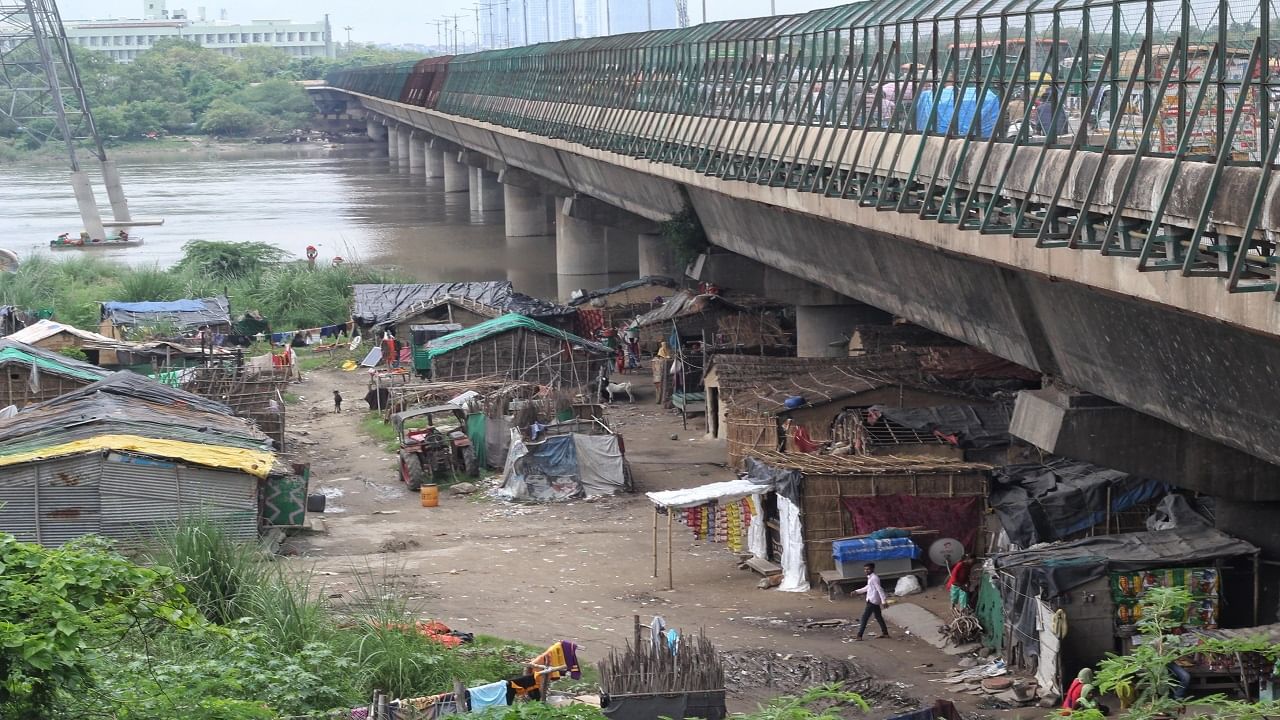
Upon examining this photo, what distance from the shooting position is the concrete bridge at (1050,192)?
1265cm

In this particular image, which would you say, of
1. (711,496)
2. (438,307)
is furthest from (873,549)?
(438,307)

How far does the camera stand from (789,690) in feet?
50.7

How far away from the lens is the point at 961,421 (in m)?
23.9

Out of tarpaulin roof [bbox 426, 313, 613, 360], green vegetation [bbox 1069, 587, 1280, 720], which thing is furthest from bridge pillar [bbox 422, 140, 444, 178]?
green vegetation [bbox 1069, 587, 1280, 720]

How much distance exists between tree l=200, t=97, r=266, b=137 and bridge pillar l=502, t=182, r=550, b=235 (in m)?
92.0

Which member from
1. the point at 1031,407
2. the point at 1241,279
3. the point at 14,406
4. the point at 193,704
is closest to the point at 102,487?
the point at 14,406

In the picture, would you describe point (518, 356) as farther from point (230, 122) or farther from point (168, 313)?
point (230, 122)

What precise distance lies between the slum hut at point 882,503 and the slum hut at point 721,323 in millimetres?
14183

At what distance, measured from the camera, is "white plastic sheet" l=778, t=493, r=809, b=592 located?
19484 millimetres

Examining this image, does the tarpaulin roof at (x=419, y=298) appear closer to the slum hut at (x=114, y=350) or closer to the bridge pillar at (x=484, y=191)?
the slum hut at (x=114, y=350)

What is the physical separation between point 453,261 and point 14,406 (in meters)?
36.2

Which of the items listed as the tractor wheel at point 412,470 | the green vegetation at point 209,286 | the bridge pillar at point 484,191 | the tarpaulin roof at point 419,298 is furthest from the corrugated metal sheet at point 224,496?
the bridge pillar at point 484,191

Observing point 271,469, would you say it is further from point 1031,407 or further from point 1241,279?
point 1241,279

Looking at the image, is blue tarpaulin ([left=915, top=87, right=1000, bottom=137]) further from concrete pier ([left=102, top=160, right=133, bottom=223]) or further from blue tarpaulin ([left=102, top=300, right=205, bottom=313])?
concrete pier ([left=102, top=160, right=133, bottom=223])
